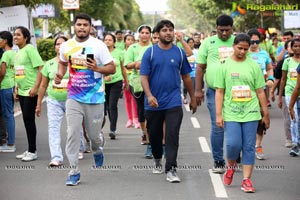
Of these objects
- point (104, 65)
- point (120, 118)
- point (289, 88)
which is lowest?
point (120, 118)

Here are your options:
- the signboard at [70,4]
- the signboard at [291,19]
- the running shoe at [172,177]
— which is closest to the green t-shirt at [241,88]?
the running shoe at [172,177]

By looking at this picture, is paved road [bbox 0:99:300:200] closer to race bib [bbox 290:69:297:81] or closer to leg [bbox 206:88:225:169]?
leg [bbox 206:88:225:169]

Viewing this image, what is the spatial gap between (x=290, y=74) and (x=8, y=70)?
4310 mm

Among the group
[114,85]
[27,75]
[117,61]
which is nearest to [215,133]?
[27,75]

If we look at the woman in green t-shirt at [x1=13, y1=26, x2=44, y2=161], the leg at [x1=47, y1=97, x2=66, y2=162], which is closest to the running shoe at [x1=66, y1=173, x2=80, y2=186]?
the leg at [x1=47, y1=97, x2=66, y2=162]

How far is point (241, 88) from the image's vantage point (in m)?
7.96

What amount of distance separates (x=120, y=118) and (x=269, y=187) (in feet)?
26.2

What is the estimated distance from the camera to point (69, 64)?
27.2 feet

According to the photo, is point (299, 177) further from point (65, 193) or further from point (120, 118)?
point (120, 118)

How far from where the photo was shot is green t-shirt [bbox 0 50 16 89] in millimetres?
10965

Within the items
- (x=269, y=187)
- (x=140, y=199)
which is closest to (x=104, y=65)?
(x=140, y=199)

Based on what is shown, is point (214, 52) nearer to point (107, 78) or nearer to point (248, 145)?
point (248, 145)

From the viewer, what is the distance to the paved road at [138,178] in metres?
7.91

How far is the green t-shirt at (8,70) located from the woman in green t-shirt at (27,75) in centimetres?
70
